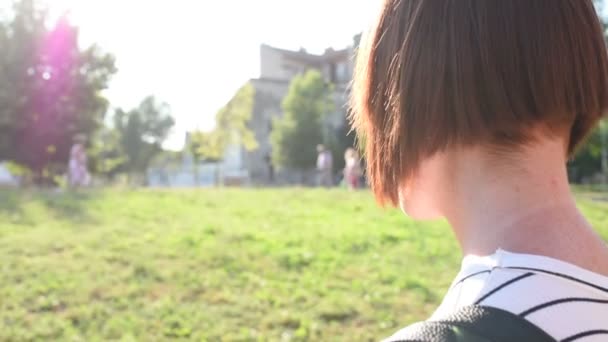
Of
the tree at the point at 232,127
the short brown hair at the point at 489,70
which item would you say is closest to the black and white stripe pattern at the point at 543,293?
the short brown hair at the point at 489,70

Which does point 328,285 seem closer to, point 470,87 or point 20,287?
point 20,287

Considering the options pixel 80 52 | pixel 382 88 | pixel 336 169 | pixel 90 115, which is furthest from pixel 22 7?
pixel 382 88

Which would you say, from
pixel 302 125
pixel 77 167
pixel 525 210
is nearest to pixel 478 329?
pixel 525 210

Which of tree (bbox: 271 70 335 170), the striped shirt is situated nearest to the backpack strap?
the striped shirt

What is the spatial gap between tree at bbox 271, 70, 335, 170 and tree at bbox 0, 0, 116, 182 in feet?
44.1

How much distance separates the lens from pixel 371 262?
257 inches

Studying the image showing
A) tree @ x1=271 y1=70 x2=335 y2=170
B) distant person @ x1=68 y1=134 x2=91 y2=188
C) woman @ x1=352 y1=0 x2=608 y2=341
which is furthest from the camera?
tree @ x1=271 y1=70 x2=335 y2=170

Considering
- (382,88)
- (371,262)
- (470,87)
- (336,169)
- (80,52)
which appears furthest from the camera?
(336,169)

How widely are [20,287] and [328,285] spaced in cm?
280

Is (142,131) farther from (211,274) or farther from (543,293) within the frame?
(543,293)

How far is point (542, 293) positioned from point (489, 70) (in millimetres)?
338

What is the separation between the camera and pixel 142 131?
53.2 metres

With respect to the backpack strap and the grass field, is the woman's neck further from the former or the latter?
the grass field

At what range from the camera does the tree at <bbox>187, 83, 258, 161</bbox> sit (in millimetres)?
32562
